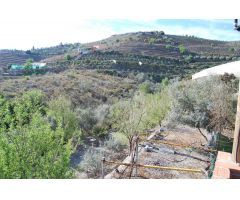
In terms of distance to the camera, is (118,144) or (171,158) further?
(118,144)

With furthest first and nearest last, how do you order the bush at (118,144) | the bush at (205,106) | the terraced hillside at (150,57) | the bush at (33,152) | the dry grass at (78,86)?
the terraced hillside at (150,57) < the dry grass at (78,86) < the bush at (118,144) < the bush at (205,106) < the bush at (33,152)

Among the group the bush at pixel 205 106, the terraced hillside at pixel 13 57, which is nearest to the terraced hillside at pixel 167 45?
the terraced hillside at pixel 13 57

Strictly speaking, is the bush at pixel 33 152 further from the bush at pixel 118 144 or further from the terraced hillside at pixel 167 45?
the terraced hillside at pixel 167 45

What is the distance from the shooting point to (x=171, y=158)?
8.73 meters

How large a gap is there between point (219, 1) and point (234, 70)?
414 inches

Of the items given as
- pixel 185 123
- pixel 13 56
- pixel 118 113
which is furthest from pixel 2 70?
pixel 185 123

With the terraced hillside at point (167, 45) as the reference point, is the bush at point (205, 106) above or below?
below

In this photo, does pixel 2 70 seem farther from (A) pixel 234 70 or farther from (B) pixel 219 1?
(B) pixel 219 1

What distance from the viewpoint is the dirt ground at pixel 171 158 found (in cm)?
738

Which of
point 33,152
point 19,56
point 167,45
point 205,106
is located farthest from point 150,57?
point 33,152

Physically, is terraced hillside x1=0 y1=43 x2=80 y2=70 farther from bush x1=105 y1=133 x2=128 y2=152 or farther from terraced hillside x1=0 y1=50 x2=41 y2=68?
bush x1=105 y1=133 x2=128 y2=152

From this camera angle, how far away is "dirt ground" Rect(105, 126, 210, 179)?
24.2 feet

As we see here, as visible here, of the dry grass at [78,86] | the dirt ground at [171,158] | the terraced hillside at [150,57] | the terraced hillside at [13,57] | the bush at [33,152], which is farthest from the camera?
the terraced hillside at [13,57]

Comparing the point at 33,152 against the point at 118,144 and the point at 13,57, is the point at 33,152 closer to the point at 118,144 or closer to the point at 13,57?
the point at 118,144
